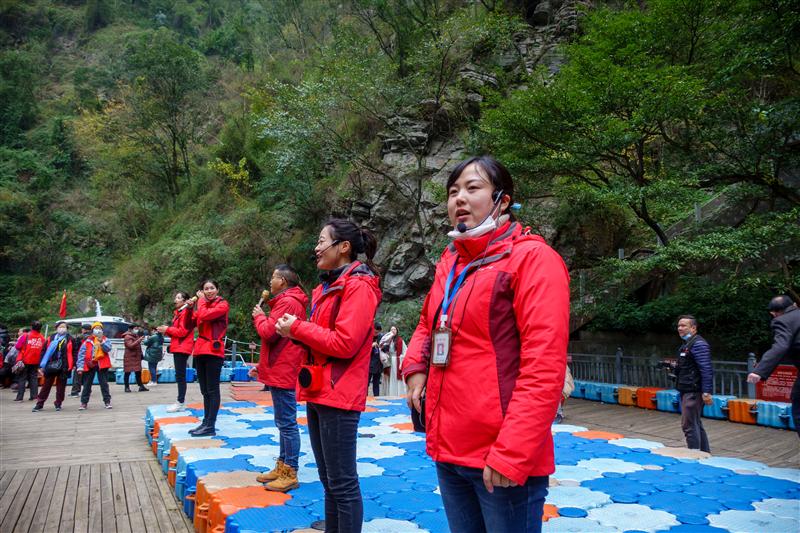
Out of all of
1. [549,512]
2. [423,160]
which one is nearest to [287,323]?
[549,512]

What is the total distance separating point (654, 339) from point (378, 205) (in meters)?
10.6

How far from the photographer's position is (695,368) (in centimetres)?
556

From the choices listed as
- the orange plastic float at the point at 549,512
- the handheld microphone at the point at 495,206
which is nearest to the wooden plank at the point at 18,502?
the orange plastic float at the point at 549,512

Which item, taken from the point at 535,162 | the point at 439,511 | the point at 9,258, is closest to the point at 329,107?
the point at 535,162

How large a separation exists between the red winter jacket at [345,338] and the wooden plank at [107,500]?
89.5 inches

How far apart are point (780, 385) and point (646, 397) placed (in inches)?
87.2

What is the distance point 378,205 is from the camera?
19750 mm

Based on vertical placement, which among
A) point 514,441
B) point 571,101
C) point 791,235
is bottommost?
point 514,441

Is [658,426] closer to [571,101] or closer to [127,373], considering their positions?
[571,101]

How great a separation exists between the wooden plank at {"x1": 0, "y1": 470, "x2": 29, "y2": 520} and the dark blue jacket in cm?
623

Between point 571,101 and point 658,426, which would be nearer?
point 658,426

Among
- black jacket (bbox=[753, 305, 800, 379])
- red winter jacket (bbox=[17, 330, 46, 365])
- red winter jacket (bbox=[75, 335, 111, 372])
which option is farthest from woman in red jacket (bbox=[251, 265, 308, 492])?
red winter jacket (bbox=[17, 330, 46, 365])

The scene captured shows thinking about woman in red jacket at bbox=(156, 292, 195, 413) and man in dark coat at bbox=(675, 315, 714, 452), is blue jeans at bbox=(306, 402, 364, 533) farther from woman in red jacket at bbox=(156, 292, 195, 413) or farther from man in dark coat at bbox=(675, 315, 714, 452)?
man in dark coat at bbox=(675, 315, 714, 452)

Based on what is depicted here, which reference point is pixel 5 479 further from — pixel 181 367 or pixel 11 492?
pixel 181 367
